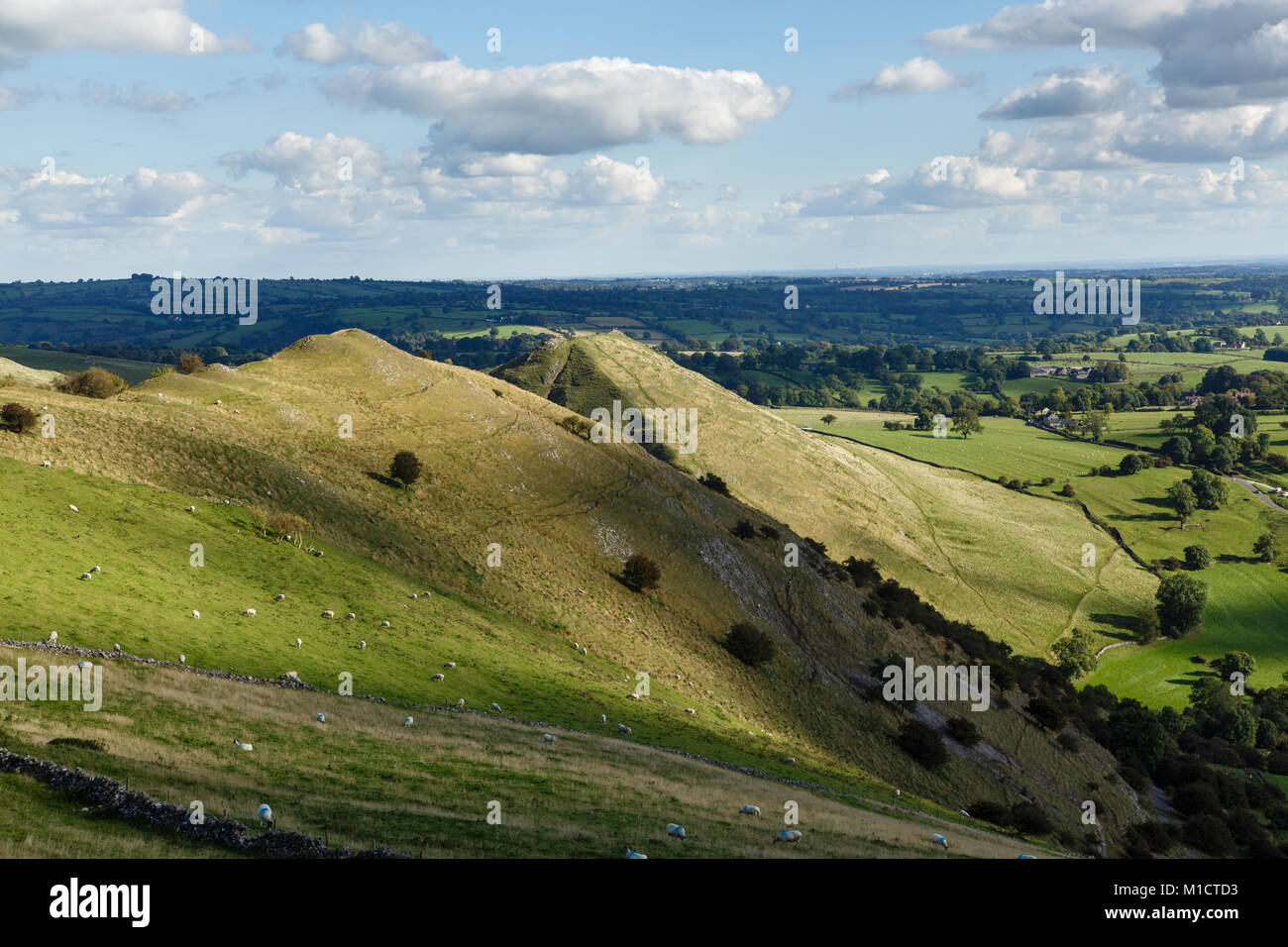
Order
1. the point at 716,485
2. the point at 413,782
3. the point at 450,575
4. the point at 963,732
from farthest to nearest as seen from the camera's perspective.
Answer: the point at 716,485 < the point at 963,732 < the point at 450,575 < the point at 413,782

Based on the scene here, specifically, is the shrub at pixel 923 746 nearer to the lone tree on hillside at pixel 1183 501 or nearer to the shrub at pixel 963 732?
the shrub at pixel 963 732

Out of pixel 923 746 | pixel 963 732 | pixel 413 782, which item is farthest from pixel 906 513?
pixel 413 782

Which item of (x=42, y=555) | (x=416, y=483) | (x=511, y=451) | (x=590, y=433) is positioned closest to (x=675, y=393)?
(x=590, y=433)

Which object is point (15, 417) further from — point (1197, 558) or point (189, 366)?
point (1197, 558)

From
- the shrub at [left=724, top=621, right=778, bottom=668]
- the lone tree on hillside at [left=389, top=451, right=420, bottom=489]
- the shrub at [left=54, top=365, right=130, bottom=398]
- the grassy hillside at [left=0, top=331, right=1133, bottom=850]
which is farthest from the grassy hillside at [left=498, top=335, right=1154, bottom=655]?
the shrub at [left=54, top=365, right=130, bottom=398]
